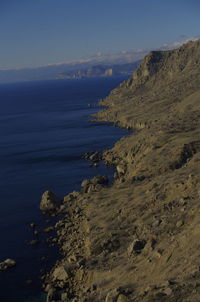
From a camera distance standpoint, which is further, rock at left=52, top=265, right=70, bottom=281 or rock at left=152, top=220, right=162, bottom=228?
rock at left=152, top=220, right=162, bottom=228

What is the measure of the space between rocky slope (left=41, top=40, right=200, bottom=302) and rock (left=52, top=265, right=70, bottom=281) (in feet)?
0.40

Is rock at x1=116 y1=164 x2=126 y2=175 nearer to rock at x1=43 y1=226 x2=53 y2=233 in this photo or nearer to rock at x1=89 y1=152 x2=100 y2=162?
rock at x1=89 y1=152 x2=100 y2=162

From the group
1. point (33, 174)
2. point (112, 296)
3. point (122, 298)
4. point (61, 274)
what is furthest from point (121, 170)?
point (122, 298)

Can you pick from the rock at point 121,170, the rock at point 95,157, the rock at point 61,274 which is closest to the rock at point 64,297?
the rock at point 61,274

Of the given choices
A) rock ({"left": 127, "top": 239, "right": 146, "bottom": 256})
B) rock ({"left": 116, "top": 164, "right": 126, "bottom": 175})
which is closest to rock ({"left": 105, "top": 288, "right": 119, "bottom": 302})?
rock ({"left": 127, "top": 239, "right": 146, "bottom": 256})

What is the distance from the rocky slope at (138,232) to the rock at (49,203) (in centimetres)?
173

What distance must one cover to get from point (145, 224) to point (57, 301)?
1707 cm

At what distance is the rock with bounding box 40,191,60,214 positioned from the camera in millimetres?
76688

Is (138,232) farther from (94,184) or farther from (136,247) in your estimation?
(94,184)

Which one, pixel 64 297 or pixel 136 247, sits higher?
pixel 136 247

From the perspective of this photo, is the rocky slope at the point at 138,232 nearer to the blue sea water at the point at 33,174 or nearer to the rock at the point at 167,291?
the rock at the point at 167,291

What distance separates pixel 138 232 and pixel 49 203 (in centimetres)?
2387

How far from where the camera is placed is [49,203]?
77188 mm

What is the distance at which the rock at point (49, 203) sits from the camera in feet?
252
